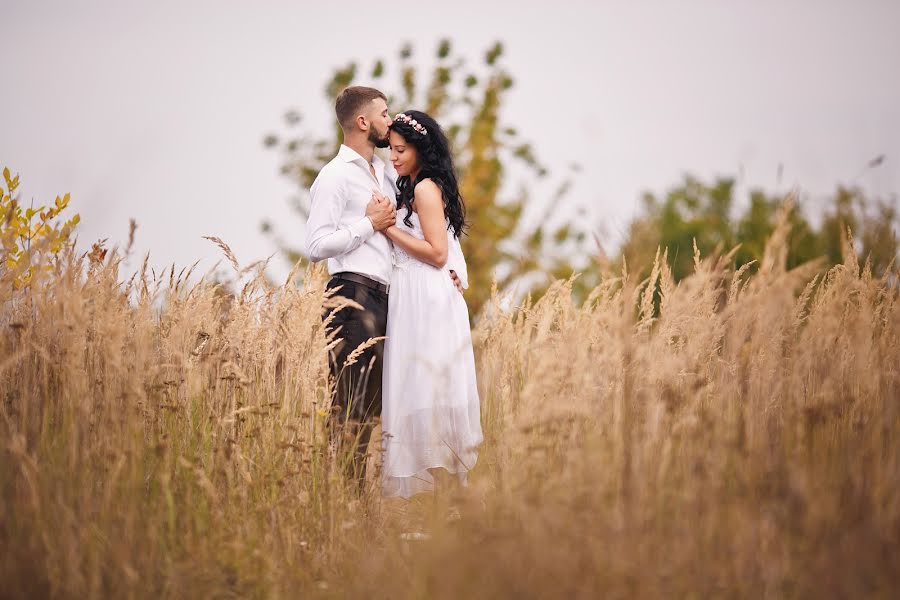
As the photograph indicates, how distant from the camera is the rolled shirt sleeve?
406 cm

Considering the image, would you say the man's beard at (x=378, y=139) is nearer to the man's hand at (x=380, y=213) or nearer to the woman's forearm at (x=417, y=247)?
the man's hand at (x=380, y=213)

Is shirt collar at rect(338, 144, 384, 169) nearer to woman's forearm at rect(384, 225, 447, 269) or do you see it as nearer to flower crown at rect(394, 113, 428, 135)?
flower crown at rect(394, 113, 428, 135)

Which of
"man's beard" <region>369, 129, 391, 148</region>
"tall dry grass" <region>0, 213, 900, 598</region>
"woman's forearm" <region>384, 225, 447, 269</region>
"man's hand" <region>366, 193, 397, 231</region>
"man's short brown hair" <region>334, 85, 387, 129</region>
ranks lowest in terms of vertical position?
"tall dry grass" <region>0, 213, 900, 598</region>

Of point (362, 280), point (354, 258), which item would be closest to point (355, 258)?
point (354, 258)

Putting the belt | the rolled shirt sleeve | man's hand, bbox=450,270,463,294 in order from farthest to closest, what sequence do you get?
man's hand, bbox=450,270,463,294, the belt, the rolled shirt sleeve

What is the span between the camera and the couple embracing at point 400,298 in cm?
412

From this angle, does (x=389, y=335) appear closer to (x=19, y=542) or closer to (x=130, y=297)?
(x=130, y=297)

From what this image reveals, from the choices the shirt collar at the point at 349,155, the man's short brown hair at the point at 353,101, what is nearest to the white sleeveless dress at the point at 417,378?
the shirt collar at the point at 349,155

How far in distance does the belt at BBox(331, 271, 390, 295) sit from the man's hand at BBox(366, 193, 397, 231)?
26cm

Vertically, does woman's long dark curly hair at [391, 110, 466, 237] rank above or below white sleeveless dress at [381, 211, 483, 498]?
above

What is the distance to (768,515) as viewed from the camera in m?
2.49

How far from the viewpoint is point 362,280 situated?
4.20 m

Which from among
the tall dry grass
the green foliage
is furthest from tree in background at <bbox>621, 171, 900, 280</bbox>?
the green foliage

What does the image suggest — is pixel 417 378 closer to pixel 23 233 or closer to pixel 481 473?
pixel 481 473
